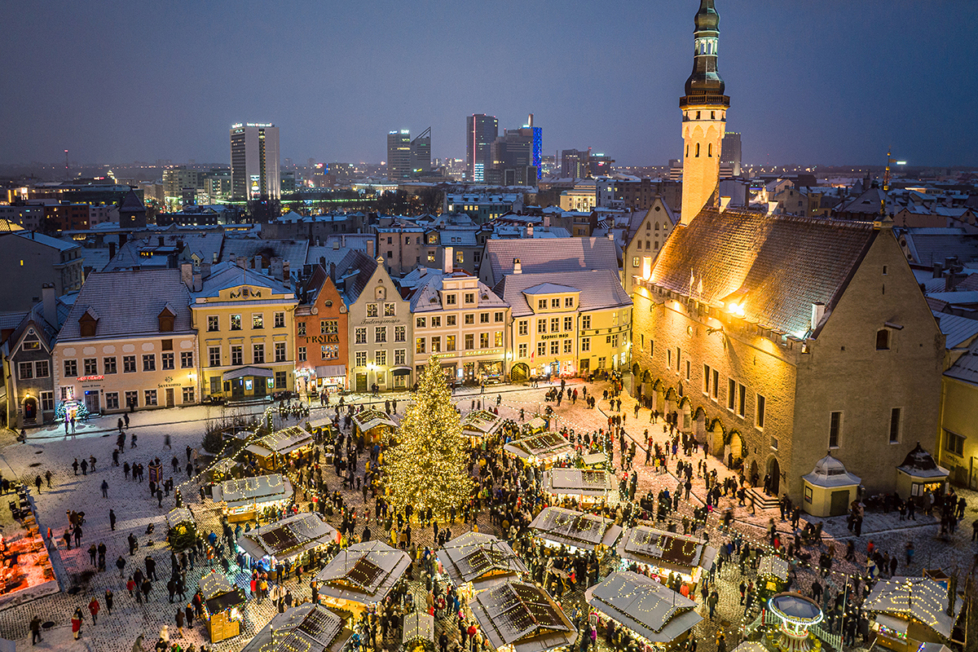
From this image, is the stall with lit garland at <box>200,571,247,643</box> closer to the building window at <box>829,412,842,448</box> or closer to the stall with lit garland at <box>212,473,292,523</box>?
the stall with lit garland at <box>212,473,292,523</box>

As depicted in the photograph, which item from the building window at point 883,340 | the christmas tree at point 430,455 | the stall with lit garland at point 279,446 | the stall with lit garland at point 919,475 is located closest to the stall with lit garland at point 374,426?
the stall with lit garland at point 279,446

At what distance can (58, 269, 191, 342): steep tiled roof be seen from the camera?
56438 millimetres

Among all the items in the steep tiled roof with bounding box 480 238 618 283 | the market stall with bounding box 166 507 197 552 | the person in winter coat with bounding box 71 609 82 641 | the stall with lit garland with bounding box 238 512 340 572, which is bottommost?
the person in winter coat with bounding box 71 609 82 641

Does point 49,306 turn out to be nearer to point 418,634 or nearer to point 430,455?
point 430,455

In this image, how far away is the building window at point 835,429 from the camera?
42375 millimetres

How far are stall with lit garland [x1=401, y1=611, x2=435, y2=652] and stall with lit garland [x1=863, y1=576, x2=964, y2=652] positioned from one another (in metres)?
16.6

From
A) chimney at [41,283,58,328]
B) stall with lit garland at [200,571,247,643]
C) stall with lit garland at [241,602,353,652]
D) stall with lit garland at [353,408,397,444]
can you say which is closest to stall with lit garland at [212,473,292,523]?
stall with lit garland at [200,571,247,643]

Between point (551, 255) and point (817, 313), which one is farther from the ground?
point (551, 255)

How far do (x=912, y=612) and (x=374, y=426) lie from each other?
31943 millimetres

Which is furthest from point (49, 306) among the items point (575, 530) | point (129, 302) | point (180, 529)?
point (575, 530)

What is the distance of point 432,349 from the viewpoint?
64312mm

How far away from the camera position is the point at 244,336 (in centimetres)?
6000

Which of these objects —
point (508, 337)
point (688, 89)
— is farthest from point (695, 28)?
point (508, 337)

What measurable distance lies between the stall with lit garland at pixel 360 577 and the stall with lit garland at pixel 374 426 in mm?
17066
